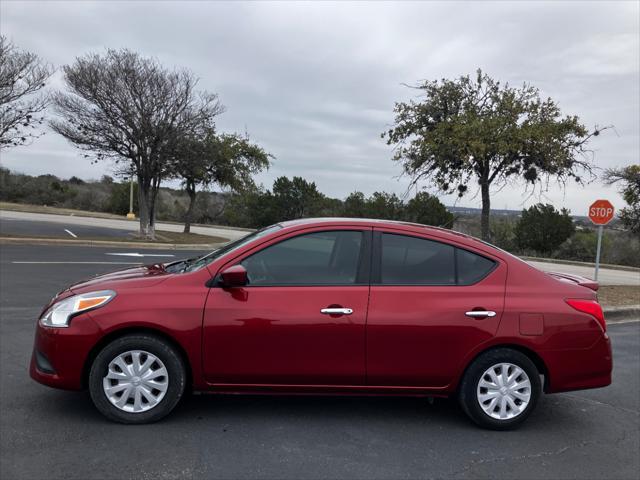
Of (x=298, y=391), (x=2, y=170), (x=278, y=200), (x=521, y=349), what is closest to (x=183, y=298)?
(x=298, y=391)

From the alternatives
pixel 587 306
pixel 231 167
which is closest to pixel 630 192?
pixel 231 167

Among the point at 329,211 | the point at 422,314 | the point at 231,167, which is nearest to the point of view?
the point at 422,314

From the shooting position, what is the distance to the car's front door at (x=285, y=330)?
12.9 ft

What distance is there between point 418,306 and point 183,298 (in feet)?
5.72

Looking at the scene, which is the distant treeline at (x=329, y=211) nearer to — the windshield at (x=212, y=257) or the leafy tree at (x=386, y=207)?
the leafy tree at (x=386, y=207)

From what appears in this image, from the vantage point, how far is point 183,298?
156 inches

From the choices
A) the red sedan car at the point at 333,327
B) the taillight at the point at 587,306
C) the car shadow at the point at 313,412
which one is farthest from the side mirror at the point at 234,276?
the taillight at the point at 587,306

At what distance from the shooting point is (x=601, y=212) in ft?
42.8

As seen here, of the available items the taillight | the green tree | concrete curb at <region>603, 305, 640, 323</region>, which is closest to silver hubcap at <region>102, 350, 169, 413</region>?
the taillight

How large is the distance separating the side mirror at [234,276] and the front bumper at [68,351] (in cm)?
97

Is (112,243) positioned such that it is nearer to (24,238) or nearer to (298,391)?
(24,238)

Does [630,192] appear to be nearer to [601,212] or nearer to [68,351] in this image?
[601,212]

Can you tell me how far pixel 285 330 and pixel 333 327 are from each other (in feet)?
1.15

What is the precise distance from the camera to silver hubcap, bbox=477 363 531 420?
4156 mm
